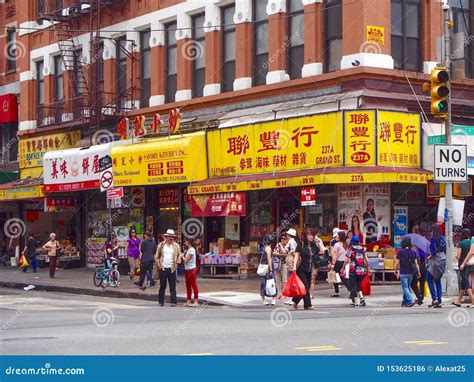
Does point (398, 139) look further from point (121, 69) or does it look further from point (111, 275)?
point (121, 69)

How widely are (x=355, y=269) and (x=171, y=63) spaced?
54.6ft

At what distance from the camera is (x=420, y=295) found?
23.3m

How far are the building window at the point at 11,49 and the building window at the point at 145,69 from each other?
1075 cm

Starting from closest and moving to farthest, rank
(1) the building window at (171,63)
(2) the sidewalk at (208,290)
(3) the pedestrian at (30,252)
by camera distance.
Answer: (2) the sidewalk at (208,290), (1) the building window at (171,63), (3) the pedestrian at (30,252)

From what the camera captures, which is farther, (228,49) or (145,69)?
(145,69)

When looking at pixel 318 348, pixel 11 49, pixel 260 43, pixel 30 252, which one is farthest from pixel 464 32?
pixel 11 49

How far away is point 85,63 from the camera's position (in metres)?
41.2

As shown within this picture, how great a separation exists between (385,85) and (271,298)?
8044 mm

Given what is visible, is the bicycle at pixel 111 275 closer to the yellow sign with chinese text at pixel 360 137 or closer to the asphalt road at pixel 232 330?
the asphalt road at pixel 232 330

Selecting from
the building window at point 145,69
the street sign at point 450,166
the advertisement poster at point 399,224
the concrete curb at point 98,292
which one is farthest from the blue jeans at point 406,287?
the building window at point 145,69

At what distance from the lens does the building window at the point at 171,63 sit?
3712cm

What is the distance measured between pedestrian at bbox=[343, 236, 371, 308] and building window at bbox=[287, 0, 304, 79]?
992 cm

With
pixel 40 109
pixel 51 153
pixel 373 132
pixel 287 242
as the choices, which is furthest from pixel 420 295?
pixel 40 109
